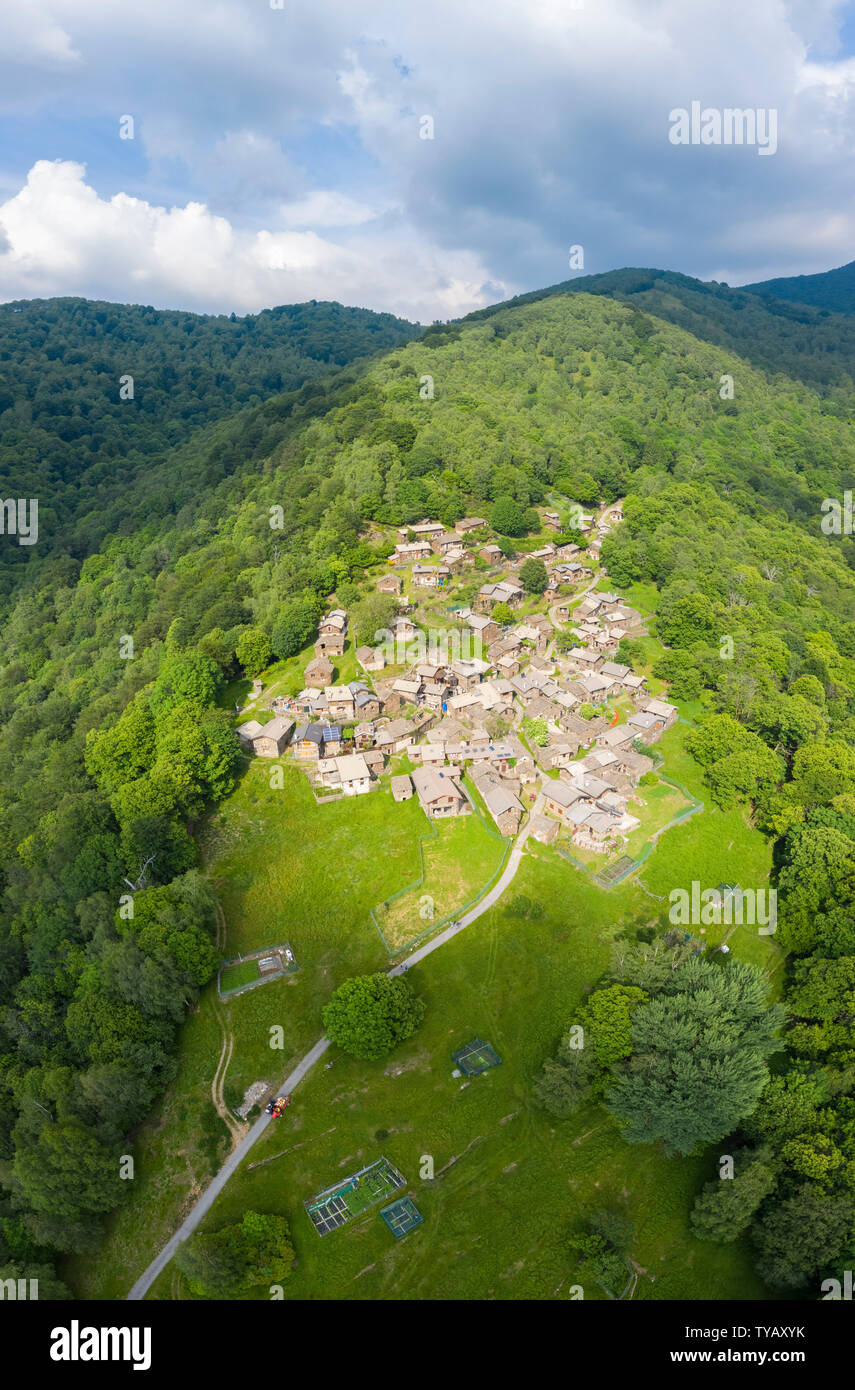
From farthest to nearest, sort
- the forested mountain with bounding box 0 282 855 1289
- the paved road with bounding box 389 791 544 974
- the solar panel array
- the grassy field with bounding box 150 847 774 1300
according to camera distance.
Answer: the paved road with bounding box 389 791 544 974 → the forested mountain with bounding box 0 282 855 1289 → the solar panel array → the grassy field with bounding box 150 847 774 1300

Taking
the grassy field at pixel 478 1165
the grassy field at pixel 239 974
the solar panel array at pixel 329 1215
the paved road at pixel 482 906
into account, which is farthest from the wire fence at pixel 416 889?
the solar panel array at pixel 329 1215

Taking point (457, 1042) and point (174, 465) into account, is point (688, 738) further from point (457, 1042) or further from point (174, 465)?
point (174, 465)

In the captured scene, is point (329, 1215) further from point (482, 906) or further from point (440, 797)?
point (440, 797)

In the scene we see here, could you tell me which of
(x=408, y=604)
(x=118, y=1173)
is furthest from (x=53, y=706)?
(x=118, y=1173)

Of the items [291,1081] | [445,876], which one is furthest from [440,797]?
[291,1081]

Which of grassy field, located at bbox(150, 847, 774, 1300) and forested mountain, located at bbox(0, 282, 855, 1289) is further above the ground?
forested mountain, located at bbox(0, 282, 855, 1289)

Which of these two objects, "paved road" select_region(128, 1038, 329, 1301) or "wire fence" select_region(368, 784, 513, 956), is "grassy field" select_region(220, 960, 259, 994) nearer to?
"paved road" select_region(128, 1038, 329, 1301)

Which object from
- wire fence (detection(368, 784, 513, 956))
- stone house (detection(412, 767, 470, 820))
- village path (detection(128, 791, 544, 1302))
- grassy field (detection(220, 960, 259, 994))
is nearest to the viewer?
village path (detection(128, 791, 544, 1302))

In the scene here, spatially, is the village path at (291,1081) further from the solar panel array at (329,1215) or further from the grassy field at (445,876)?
the solar panel array at (329,1215)

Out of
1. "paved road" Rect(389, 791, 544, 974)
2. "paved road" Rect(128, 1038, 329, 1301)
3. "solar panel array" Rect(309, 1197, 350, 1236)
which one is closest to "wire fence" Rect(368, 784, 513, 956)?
"paved road" Rect(389, 791, 544, 974)
